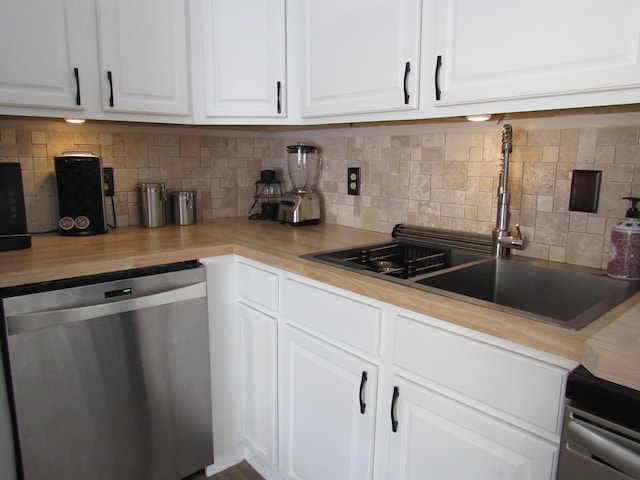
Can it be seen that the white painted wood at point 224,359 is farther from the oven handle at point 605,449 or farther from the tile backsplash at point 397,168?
the oven handle at point 605,449

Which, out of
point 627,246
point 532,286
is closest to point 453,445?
point 532,286

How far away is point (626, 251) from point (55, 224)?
2098 millimetres

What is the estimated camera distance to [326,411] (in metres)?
1.43

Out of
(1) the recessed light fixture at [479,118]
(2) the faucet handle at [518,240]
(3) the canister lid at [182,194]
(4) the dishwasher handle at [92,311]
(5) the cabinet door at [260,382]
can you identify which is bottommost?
(5) the cabinet door at [260,382]

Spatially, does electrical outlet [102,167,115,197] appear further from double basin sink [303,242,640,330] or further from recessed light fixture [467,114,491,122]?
recessed light fixture [467,114,491,122]

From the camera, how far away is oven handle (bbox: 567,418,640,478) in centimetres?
70

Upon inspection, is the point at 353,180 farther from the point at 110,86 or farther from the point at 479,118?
the point at 110,86

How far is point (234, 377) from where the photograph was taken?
1842mm

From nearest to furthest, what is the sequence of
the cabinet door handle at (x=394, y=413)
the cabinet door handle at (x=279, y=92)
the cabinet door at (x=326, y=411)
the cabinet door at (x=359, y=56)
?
the cabinet door handle at (x=394, y=413) < the cabinet door at (x=326, y=411) < the cabinet door at (x=359, y=56) < the cabinet door handle at (x=279, y=92)

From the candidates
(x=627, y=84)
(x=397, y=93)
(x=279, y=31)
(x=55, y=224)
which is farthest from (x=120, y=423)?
(x=627, y=84)

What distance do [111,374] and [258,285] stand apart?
562mm

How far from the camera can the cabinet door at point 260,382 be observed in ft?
5.42

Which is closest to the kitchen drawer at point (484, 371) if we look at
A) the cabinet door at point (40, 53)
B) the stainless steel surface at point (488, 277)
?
the stainless steel surface at point (488, 277)

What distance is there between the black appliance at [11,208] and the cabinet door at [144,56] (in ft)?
1.32
